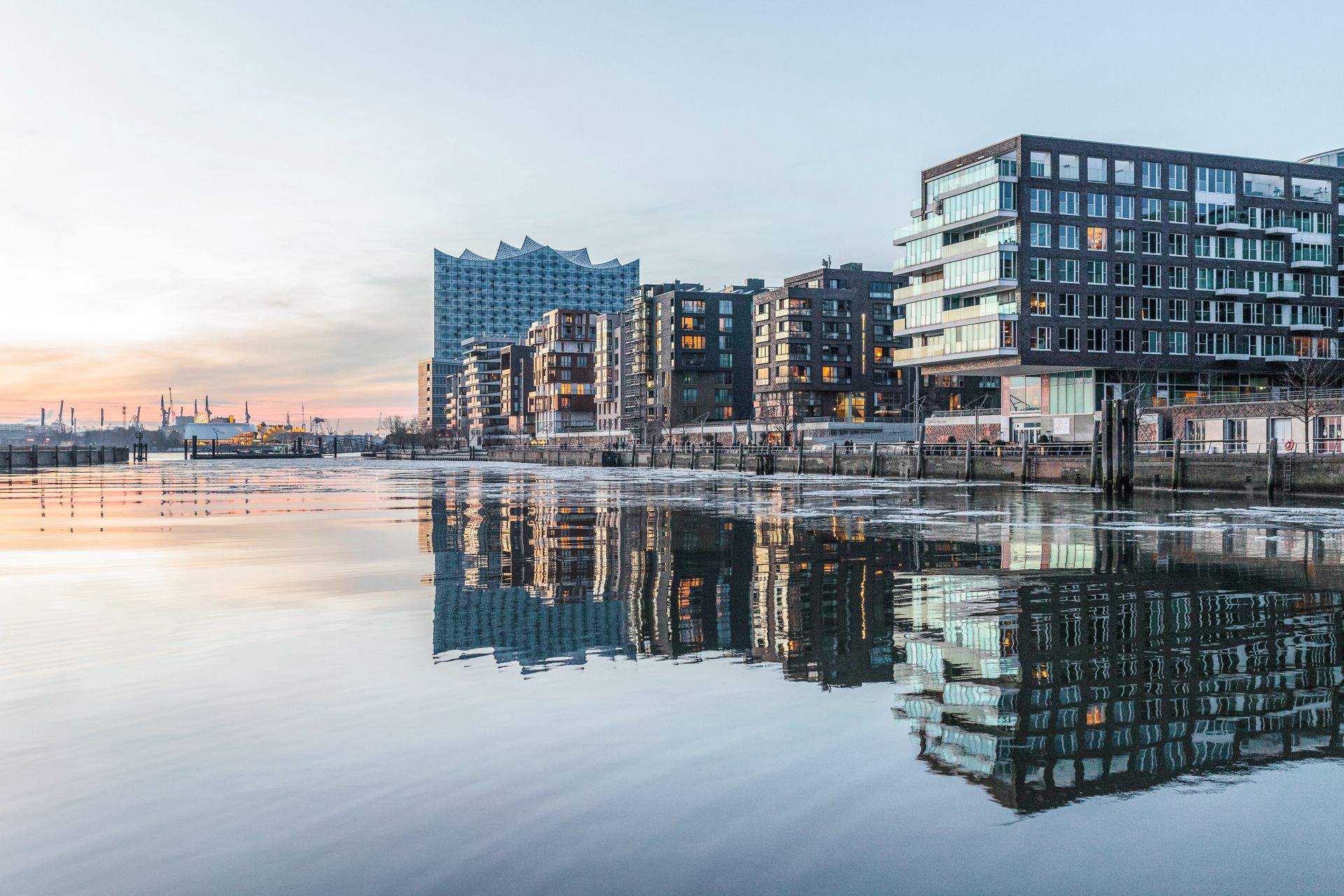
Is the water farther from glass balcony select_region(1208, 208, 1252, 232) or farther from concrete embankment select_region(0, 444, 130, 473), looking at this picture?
concrete embankment select_region(0, 444, 130, 473)

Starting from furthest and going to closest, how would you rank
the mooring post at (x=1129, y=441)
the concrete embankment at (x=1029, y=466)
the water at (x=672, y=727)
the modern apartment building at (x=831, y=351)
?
1. the modern apartment building at (x=831, y=351)
2. the mooring post at (x=1129, y=441)
3. the concrete embankment at (x=1029, y=466)
4. the water at (x=672, y=727)

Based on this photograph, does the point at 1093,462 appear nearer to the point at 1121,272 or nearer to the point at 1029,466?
the point at 1029,466

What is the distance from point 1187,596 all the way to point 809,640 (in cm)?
804

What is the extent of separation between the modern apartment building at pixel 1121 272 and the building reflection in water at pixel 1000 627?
A: 7379 cm

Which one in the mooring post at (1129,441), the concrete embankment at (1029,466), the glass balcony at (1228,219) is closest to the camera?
the concrete embankment at (1029,466)

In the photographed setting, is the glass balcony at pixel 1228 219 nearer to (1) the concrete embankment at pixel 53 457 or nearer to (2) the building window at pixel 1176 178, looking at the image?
(2) the building window at pixel 1176 178

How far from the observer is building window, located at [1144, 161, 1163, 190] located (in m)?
105

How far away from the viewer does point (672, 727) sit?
10.3 metres

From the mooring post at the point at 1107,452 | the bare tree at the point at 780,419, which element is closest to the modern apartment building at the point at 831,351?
the bare tree at the point at 780,419

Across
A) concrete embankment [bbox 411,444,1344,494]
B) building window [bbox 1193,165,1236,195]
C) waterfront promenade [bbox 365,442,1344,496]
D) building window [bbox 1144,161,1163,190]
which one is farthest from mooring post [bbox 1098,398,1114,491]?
building window [bbox 1193,165,1236,195]

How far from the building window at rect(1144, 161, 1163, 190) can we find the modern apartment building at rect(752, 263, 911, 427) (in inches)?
2552

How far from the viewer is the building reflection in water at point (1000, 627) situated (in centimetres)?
962

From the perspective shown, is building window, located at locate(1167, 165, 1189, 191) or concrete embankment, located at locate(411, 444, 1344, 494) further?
building window, located at locate(1167, 165, 1189, 191)

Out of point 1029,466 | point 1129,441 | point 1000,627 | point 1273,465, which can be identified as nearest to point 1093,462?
point 1129,441
